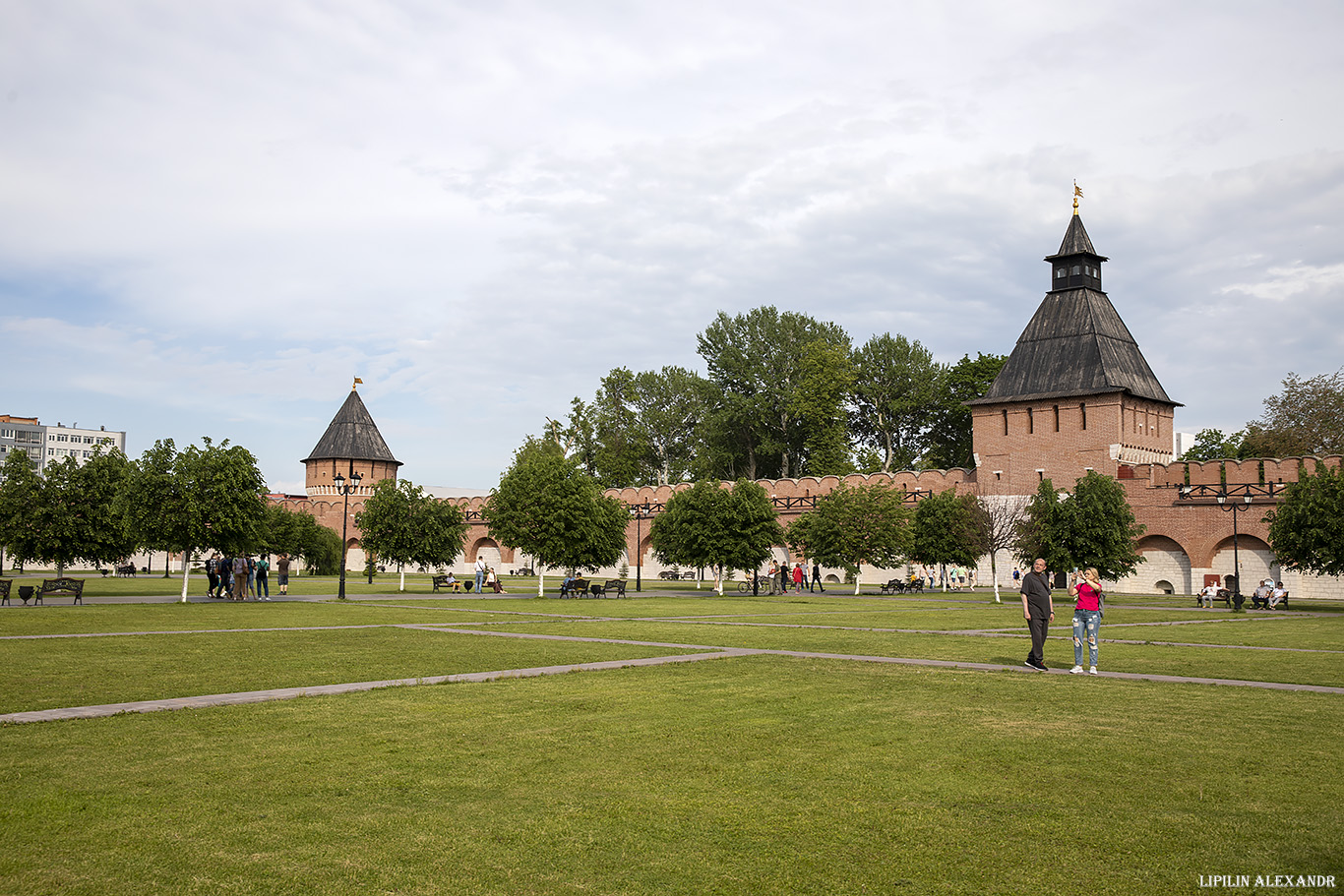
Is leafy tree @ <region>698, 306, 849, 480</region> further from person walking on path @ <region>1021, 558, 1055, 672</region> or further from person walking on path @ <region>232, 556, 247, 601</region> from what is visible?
person walking on path @ <region>1021, 558, 1055, 672</region>

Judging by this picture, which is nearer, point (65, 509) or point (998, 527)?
point (65, 509)

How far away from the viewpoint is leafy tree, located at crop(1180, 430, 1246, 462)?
67.2m

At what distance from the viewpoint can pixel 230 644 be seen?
1681 centimetres

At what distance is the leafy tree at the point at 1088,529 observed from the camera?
118 feet

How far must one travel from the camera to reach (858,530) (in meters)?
42.9

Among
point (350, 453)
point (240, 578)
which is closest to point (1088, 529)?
point (240, 578)

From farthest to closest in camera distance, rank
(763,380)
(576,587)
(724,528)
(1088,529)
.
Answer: (763,380)
(724,528)
(576,587)
(1088,529)

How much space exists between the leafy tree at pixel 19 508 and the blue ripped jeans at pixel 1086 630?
2986 centimetres

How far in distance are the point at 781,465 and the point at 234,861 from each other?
75.0 m

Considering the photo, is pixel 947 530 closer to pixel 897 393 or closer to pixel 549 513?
pixel 549 513

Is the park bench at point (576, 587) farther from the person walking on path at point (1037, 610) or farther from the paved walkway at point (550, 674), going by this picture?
the person walking on path at point (1037, 610)

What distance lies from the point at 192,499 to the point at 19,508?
523 centimetres

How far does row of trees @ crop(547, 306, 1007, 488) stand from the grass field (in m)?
56.6

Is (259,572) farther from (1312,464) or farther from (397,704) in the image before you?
(1312,464)
